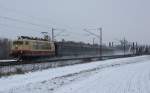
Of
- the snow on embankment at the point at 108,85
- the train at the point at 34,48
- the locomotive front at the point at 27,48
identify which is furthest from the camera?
the train at the point at 34,48

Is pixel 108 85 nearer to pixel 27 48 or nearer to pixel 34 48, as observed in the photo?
pixel 27 48

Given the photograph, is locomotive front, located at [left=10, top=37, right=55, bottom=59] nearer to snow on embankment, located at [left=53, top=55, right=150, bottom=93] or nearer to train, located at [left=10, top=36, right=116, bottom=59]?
train, located at [left=10, top=36, right=116, bottom=59]

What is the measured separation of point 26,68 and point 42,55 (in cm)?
1655

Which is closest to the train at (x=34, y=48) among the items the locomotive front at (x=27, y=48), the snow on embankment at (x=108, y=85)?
the locomotive front at (x=27, y=48)

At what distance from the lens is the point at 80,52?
6444 centimetres

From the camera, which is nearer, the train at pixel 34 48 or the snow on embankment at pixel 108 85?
the snow on embankment at pixel 108 85

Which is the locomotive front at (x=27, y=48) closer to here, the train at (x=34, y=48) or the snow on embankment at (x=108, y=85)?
the train at (x=34, y=48)

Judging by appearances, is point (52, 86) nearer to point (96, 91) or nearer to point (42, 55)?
point (96, 91)

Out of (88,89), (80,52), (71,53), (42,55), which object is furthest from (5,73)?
(80,52)

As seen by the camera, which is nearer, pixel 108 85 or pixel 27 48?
pixel 108 85

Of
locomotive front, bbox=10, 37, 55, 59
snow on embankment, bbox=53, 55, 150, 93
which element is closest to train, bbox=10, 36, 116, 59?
locomotive front, bbox=10, 37, 55, 59

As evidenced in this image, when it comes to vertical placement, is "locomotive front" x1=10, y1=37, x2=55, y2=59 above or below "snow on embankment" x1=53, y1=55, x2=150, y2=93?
above

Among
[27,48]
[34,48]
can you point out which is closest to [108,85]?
[27,48]

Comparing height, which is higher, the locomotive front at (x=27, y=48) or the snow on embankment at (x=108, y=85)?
the locomotive front at (x=27, y=48)
